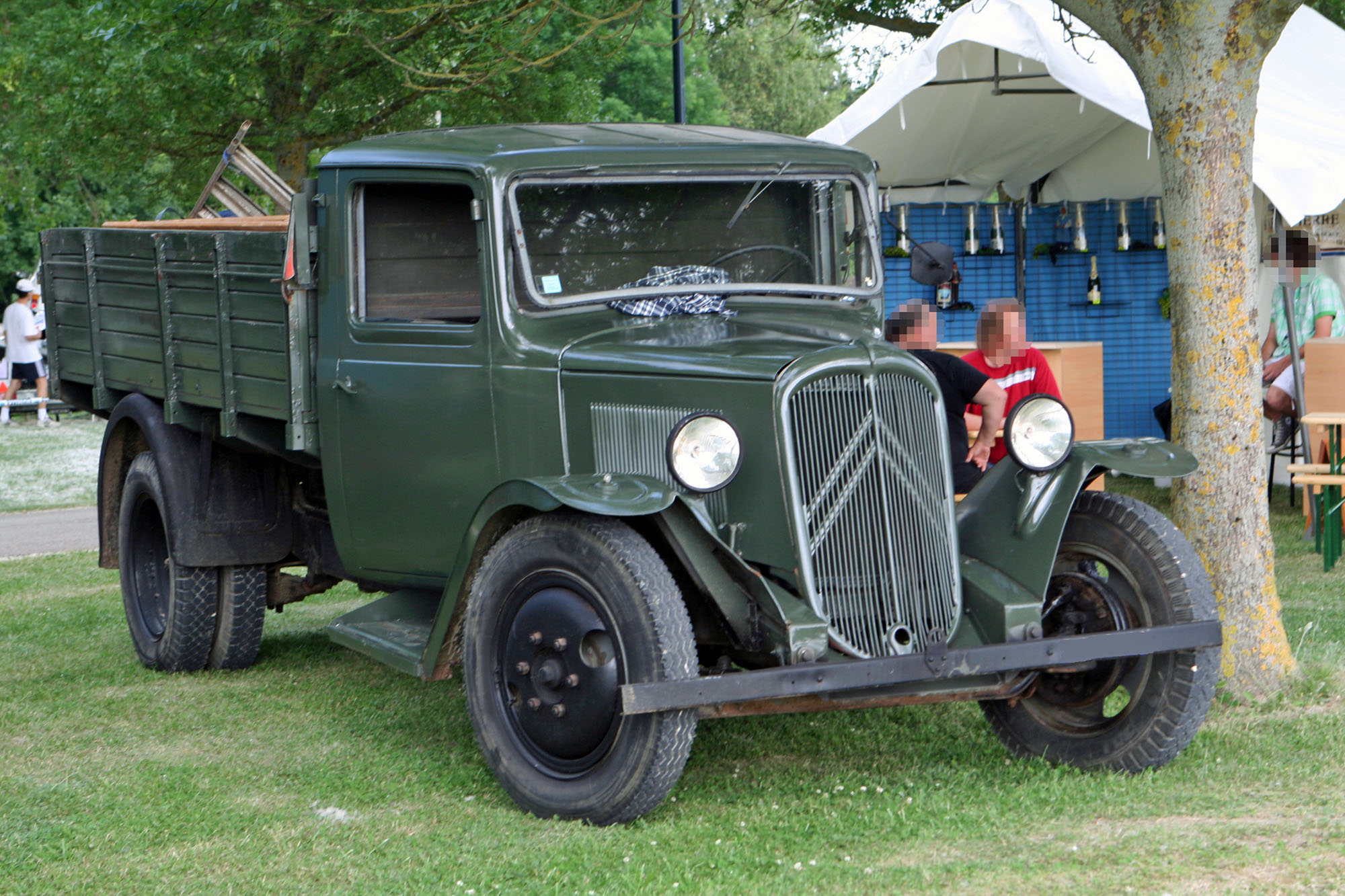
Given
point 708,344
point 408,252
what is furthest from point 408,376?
point 708,344

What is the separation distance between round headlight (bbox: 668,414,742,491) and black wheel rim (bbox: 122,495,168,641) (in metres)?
3.65

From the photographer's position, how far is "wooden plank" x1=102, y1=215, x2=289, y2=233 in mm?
6184

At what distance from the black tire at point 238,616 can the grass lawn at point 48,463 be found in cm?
461

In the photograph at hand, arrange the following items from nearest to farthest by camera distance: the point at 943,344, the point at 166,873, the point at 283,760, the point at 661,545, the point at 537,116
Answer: the point at 166,873 < the point at 661,545 < the point at 283,760 < the point at 943,344 < the point at 537,116

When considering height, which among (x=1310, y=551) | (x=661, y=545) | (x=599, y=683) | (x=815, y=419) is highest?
(x=815, y=419)

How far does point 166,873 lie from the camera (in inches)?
154

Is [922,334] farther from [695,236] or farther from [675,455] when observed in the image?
[675,455]

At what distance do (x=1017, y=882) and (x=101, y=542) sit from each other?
5073mm

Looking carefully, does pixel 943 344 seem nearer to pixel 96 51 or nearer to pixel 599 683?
pixel 599 683

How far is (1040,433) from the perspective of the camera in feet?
14.7

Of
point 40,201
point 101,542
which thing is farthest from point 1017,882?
point 40,201

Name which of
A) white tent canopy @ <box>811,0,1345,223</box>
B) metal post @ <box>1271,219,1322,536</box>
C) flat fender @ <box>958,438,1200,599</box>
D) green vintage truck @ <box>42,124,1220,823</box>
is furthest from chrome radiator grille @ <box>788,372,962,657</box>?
metal post @ <box>1271,219,1322,536</box>

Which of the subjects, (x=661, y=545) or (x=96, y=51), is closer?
(x=661, y=545)

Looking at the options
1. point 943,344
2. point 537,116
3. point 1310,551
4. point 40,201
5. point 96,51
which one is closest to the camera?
point 1310,551
